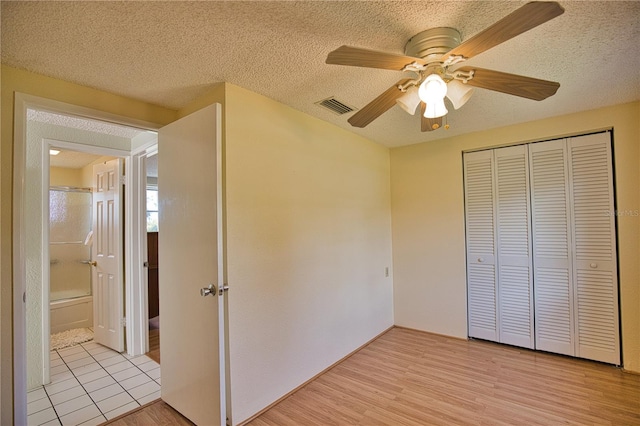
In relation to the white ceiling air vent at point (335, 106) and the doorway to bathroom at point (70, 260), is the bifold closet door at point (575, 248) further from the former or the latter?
the doorway to bathroom at point (70, 260)

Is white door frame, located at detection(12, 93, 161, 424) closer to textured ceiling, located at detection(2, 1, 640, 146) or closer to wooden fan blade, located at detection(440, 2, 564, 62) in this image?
textured ceiling, located at detection(2, 1, 640, 146)

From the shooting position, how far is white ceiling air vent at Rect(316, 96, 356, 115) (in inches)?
91.2

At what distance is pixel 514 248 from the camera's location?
3.02 metres

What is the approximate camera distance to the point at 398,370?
264cm

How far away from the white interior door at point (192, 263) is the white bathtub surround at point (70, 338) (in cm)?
197

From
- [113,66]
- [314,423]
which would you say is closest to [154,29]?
[113,66]

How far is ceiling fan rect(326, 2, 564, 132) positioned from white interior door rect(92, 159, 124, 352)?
2.94 m

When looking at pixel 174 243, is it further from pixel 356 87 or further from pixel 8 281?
pixel 356 87

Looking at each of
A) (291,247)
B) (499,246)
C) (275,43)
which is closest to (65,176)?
(291,247)

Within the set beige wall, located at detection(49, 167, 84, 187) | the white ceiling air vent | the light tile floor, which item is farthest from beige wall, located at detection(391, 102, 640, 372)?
beige wall, located at detection(49, 167, 84, 187)

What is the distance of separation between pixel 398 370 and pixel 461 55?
2489 mm

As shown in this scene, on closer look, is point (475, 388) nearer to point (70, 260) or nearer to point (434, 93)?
point (434, 93)

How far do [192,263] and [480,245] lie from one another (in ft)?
9.43

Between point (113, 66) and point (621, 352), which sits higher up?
point (113, 66)
